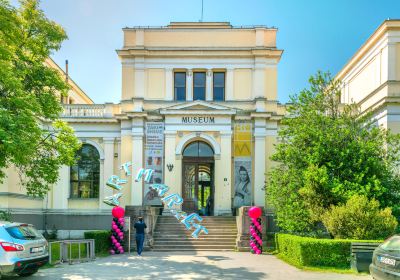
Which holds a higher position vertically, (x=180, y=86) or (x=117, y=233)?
(x=180, y=86)

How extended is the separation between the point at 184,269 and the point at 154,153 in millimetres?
14273

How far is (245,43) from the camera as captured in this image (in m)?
31.2

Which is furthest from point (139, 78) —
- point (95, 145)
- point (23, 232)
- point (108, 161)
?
point (23, 232)

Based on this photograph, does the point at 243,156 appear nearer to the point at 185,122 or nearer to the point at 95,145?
the point at 185,122

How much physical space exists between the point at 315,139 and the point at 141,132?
41.5 ft

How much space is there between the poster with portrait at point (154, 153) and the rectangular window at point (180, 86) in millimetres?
2414

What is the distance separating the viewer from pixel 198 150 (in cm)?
3089

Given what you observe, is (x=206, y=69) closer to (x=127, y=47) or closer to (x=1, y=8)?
(x=127, y=47)

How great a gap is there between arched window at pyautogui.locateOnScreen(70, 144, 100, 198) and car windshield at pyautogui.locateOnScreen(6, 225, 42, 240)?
56.9 feet

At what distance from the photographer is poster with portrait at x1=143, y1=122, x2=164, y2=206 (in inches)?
1191

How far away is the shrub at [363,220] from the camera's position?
17516 mm

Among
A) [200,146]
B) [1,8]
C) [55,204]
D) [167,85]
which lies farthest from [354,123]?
[55,204]

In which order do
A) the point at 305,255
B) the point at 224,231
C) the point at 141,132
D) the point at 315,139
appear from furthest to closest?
the point at 141,132 → the point at 224,231 → the point at 315,139 → the point at 305,255

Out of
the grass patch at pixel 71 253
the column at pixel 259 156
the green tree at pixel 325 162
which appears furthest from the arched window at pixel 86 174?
the green tree at pixel 325 162
